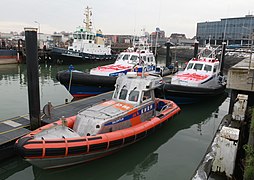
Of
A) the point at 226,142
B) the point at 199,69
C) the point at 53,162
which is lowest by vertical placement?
the point at 53,162

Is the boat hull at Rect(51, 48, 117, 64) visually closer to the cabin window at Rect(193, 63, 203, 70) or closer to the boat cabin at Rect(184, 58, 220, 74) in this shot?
the boat cabin at Rect(184, 58, 220, 74)

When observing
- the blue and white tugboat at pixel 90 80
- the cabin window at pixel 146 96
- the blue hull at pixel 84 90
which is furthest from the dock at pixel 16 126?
the blue hull at pixel 84 90

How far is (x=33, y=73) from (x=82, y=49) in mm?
23434

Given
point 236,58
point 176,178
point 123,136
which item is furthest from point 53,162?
point 236,58

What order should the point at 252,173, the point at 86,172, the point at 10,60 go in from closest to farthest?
the point at 252,173, the point at 86,172, the point at 10,60

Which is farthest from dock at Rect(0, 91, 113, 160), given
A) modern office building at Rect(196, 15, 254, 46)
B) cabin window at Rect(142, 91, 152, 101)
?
modern office building at Rect(196, 15, 254, 46)

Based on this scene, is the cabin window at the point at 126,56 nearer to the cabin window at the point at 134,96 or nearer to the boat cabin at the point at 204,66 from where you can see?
the boat cabin at the point at 204,66

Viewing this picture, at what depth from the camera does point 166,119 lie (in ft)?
27.0

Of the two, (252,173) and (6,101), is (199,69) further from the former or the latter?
(6,101)

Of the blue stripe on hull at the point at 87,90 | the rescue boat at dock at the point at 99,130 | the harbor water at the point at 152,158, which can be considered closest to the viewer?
the rescue boat at dock at the point at 99,130

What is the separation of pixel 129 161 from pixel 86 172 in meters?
1.39

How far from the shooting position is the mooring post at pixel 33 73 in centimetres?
667

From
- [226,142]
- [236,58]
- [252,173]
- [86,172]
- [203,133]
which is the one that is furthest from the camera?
[236,58]

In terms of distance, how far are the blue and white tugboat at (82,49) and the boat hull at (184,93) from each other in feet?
62.1
